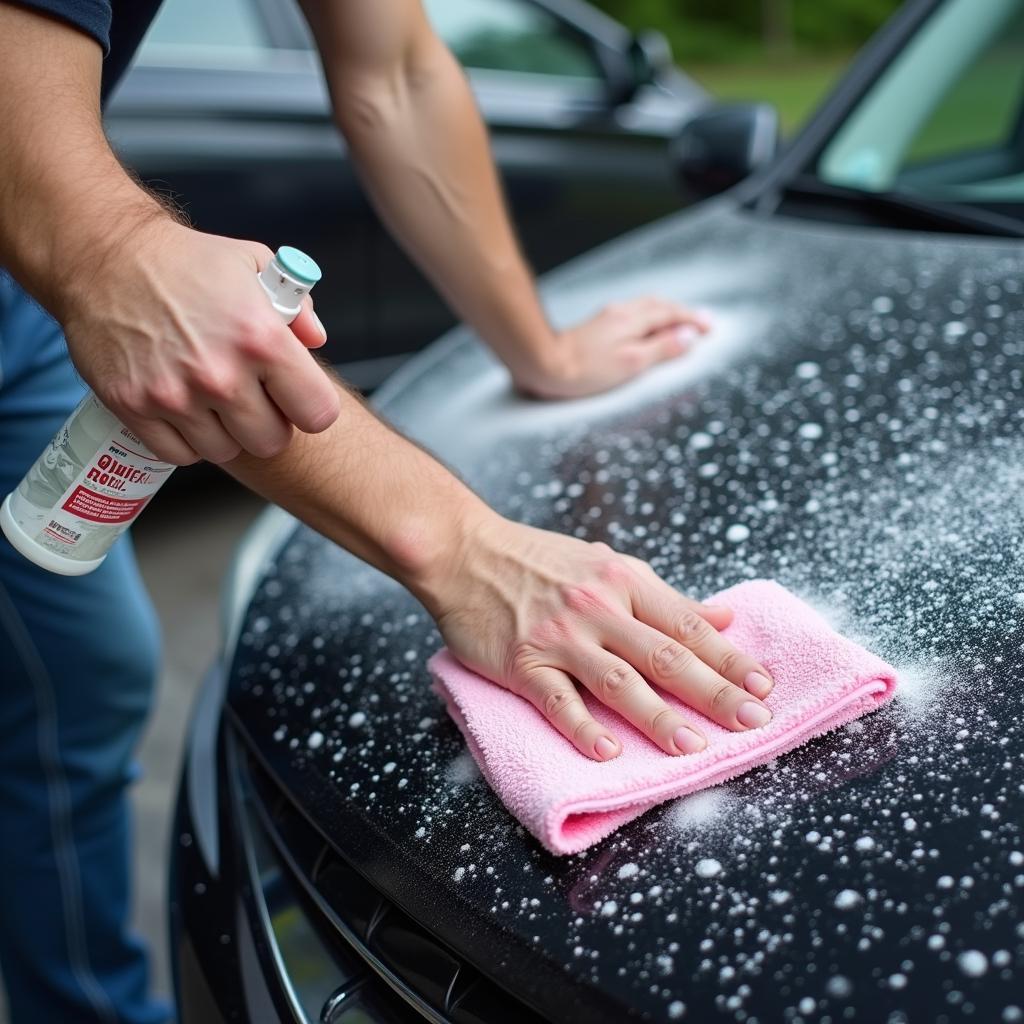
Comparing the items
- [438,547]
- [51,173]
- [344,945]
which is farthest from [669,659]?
[51,173]

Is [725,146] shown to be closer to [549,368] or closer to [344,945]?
[549,368]

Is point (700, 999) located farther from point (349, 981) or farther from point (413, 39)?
point (413, 39)

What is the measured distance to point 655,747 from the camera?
1084 millimetres

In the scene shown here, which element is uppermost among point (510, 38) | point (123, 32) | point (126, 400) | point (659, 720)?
point (123, 32)

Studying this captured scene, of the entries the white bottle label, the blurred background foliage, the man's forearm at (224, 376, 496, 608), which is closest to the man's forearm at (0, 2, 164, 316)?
the white bottle label

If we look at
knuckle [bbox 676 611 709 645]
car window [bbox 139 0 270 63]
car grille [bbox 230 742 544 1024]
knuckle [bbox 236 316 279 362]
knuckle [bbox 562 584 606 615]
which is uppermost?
knuckle [bbox 236 316 279 362]

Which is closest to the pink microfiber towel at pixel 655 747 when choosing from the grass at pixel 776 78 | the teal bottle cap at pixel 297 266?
the teal bottle cap at pixel 297 266

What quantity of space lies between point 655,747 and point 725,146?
1.64 meters

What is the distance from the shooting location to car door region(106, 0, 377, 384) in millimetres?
3123

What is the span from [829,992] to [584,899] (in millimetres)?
213

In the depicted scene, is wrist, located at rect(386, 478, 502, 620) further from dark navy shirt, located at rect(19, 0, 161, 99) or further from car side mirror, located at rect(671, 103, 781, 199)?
car side mirror, located at rect(671, 103, 781, 199)

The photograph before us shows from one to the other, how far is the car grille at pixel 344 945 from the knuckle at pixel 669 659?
317 mm

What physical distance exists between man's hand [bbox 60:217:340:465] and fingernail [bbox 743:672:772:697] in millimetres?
456

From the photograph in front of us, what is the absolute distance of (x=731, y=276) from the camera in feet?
6.43
